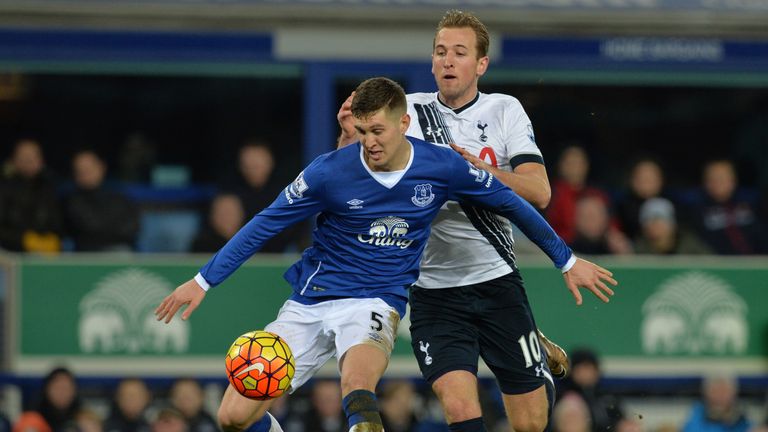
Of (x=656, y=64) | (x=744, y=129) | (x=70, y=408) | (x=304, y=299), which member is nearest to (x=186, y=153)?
(x=70, y=408)

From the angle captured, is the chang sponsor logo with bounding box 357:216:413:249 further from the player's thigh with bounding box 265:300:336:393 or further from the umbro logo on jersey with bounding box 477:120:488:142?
the umbro logo on jersey with bounding box 477:120:488:142

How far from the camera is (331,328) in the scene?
26.8 ft

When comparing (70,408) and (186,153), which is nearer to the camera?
(70,408)

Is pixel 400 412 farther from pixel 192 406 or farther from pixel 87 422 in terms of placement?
pixel 87 422

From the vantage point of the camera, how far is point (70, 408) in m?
12.9

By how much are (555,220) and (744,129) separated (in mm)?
3614

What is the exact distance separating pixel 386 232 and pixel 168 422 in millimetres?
4802

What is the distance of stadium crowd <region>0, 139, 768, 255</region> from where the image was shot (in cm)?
1354

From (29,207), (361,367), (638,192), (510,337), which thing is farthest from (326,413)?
(361,367)

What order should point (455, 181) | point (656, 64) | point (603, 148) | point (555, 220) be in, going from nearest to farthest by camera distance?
point (455, 181), point (555, 220), point (656, 64), point (603, 148)

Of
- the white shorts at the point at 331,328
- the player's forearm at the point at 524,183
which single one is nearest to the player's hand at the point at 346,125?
the player's forearm at the point at 524,183

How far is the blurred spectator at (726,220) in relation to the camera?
14359 mm

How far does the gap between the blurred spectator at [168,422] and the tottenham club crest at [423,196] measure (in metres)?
4.93

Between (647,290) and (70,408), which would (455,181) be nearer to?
(70,408)
